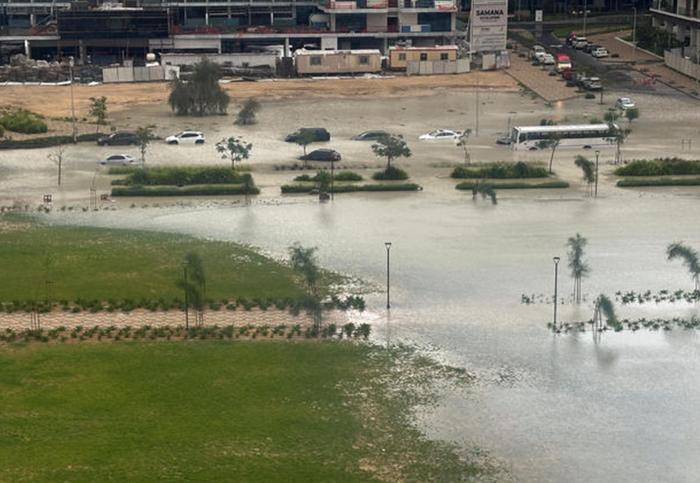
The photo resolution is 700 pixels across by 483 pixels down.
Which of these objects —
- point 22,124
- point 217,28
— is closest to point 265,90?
point 217,28

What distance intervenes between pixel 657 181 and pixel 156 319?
1782 centimetres

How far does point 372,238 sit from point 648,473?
13.4 metres

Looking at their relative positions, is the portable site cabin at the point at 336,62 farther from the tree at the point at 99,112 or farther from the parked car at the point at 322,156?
the parked car at the point at 322,156

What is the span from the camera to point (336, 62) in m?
59.9

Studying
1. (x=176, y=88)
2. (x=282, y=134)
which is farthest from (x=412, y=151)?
(x=176, y=88)

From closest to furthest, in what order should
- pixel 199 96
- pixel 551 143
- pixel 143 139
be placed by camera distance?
pixel 143 139, pixel 551 143, pixel 199 96

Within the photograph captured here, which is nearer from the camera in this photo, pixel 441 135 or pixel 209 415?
pixel 209 415

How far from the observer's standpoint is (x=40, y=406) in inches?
802

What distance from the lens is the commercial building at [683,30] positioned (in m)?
58.1

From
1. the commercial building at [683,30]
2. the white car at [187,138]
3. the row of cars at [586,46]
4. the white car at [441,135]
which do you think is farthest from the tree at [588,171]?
the row of cars at [586,46]

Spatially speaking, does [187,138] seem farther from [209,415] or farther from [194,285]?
[209,415]

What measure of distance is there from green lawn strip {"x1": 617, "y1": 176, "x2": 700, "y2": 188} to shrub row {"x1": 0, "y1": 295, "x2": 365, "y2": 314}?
13.7 m

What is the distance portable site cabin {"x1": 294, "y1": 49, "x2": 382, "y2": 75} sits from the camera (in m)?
59.8

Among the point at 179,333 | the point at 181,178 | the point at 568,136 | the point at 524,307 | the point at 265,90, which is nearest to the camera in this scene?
the point at 179,333
